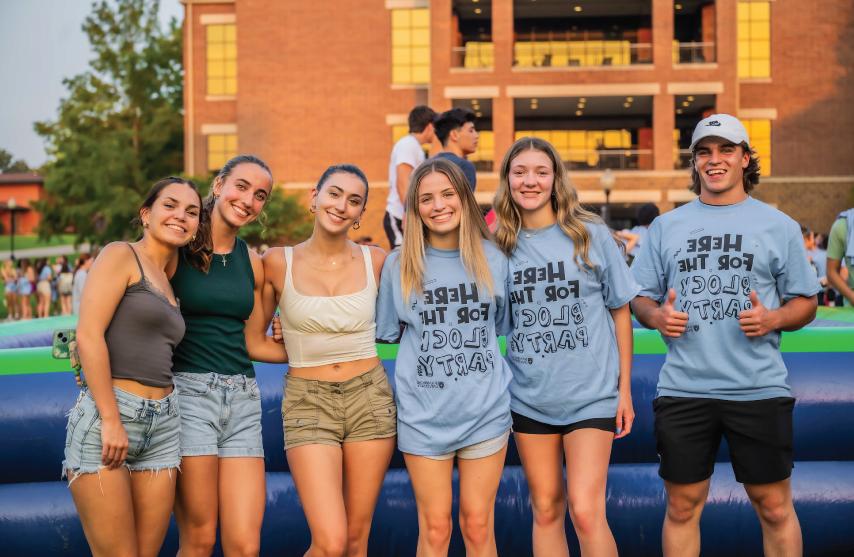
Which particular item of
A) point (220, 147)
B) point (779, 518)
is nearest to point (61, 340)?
point (779, 518)

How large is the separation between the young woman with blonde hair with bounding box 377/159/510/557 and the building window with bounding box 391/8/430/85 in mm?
27710

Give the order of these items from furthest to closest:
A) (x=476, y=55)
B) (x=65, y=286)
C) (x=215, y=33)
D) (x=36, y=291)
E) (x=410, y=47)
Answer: (x=215, y=33)
(x=410, y=47)
(x=476, y=55)
(x=36, y=291)
(x=65, y=286)

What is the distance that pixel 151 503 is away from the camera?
3.29m

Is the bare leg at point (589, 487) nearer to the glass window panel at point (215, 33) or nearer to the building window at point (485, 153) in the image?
the building window at point (485, 153)

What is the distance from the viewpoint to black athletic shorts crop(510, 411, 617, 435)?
11.6 ft

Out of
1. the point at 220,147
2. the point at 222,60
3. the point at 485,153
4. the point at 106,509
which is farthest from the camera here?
the point at 220,147

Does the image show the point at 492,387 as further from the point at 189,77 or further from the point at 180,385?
the point at 189,77

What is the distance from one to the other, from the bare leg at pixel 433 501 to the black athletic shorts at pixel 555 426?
0.36 m

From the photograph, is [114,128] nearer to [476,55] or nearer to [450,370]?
[476,55]

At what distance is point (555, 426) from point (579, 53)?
2764 cm

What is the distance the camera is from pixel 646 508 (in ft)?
14.9

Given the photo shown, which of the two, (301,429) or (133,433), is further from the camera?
(301,429)

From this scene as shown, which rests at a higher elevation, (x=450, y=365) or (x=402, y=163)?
(x=402, y=163)

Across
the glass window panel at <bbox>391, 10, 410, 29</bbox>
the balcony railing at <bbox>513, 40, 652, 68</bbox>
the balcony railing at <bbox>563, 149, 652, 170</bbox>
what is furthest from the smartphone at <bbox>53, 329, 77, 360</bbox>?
the glass window panel at <bbox>391, 10, 410, 29</bbox>
